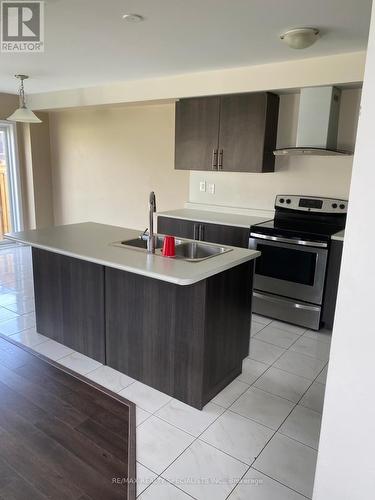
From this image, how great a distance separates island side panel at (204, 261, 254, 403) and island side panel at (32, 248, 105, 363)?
0.85 meters

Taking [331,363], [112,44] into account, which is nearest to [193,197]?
[112,44]

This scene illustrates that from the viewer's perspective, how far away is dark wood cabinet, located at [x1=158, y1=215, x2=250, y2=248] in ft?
12.3

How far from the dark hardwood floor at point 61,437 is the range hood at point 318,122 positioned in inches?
105

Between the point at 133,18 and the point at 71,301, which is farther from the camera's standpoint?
the point at 71,301

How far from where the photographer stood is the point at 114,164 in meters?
5.41

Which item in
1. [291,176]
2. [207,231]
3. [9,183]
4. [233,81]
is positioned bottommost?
[207,231]

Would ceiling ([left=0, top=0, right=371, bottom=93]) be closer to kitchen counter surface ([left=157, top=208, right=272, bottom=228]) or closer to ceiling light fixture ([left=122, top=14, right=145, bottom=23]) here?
ceiling light fixture ([left=122, top=14, right=145, bottom=23])

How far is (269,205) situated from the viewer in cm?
413

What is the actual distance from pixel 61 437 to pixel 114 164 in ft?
13.3

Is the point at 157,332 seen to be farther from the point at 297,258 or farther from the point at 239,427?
the point at 297,258

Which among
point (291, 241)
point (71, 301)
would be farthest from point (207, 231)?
point (71, 301)

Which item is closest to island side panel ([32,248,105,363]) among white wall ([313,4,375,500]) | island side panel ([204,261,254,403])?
island side panel ([204,261,254,403])

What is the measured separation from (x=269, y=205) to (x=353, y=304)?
322 cm

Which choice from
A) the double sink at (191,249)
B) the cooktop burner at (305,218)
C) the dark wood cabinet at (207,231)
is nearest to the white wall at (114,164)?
the dark wood cabinet at (207,231)
